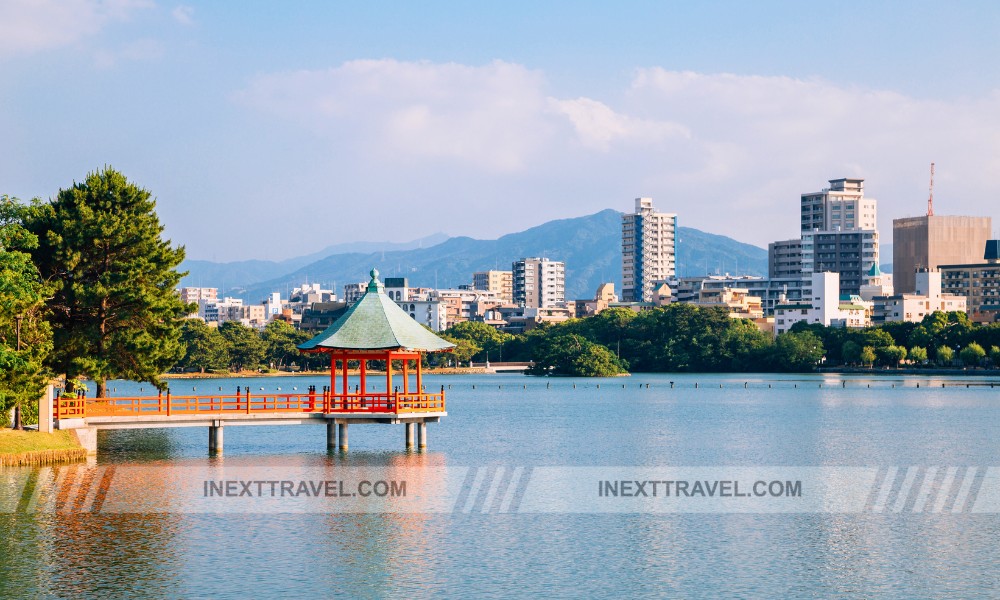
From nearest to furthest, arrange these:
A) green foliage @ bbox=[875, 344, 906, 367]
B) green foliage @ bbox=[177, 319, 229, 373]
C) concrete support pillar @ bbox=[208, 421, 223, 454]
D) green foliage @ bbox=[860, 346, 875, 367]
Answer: concrete support pillar @ bbox=[208, 421, 223, 454], green foliage @ bbox=[177, 319, 229, 373], green foliage @ bbox=[875, 344, 906, 367], green foliage @ bbox=[860, 346, 875, 367]

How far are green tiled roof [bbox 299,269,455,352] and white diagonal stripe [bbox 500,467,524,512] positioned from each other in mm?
7284

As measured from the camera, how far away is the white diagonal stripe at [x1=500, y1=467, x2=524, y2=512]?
43750 millimetres

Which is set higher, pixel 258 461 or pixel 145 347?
pixel 145 347

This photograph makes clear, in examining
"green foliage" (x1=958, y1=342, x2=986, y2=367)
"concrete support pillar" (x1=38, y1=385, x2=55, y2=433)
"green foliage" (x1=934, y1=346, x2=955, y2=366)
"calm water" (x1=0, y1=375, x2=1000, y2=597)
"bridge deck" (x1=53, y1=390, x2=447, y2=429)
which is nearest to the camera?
"calm water" (x1=0, y1=375, x2=1000, y2=597)

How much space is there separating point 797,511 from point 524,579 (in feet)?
47.3

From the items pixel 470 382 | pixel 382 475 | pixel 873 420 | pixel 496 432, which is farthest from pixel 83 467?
pixel 470 382

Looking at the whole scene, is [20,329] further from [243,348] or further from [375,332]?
[243,348]

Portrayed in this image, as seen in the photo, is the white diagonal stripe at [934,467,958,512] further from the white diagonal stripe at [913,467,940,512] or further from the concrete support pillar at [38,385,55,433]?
the concrete support pillar at [38,385,55,433]

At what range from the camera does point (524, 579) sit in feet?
106

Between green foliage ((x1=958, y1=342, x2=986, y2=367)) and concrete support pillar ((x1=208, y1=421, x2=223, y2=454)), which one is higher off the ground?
green foliage ((x1=958, y1=342, x2=986, y2=367))

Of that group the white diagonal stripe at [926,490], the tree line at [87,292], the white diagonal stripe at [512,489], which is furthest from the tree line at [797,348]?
the white diagonal stripe at [512,489]

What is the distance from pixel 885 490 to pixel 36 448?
32914mm

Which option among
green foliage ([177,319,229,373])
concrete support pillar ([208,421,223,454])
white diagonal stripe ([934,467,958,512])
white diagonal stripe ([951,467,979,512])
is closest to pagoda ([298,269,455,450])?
concrete support pillar ([208,421,223,454])

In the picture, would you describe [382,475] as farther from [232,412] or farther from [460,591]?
[460,591]
